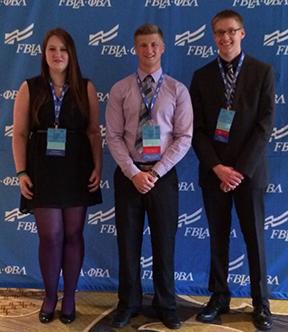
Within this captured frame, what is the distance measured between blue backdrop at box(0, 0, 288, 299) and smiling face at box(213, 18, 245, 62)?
493 mm

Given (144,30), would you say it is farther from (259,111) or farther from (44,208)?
(44,208)

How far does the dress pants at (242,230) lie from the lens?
7.67 feet

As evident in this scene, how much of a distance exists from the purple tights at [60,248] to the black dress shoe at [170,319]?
50 cm

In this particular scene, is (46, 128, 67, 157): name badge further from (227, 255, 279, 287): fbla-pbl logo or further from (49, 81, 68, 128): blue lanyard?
(227, 255, 279, 287): fbla-pbl logo

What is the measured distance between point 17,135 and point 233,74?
Answer: 115 centimetres

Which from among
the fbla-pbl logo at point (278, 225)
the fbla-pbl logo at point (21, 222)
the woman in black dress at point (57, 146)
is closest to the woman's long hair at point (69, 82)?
the woman in black dress at point (57, 146)

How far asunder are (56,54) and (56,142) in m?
0.43

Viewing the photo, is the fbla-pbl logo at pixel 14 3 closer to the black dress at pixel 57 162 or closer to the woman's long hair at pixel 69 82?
the woman's long hair at pixel 69 82

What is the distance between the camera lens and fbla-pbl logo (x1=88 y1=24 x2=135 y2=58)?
280 centimetres

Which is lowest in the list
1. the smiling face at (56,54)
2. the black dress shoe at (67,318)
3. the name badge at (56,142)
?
the black dress shoe at (67,318)

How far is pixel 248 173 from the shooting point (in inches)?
88.7

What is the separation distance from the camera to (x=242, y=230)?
2.40m

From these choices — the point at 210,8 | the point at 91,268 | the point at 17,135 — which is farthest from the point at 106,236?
the point at 210,8

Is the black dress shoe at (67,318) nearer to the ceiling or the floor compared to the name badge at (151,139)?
nearer to the floor
